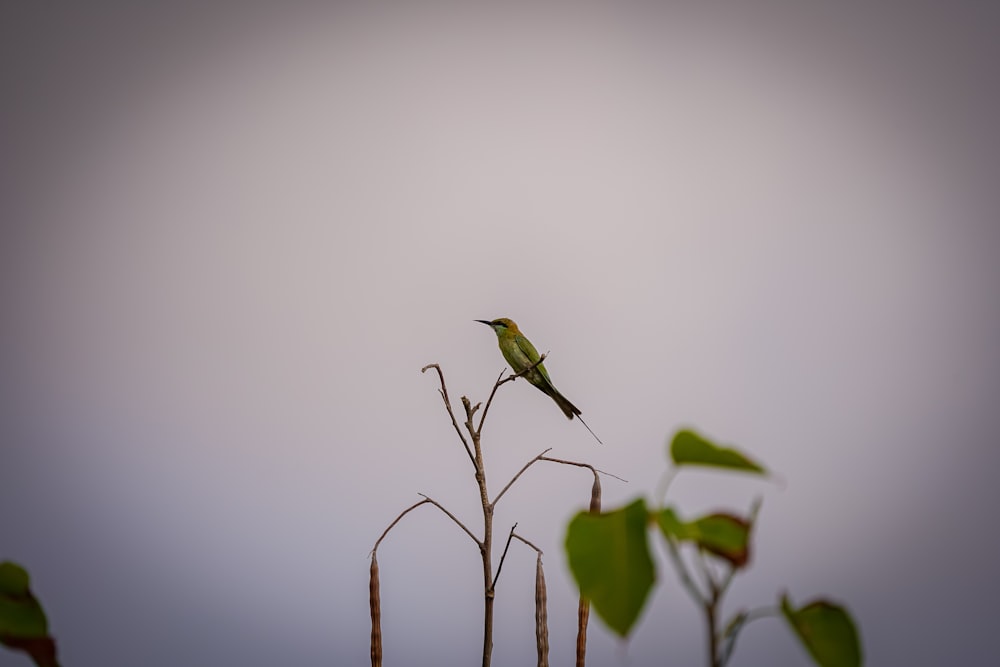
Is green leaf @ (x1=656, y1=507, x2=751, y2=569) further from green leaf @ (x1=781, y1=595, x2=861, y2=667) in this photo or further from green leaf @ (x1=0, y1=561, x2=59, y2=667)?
green leaf @ (x1=0, y1=561, x2=59, y2=667)

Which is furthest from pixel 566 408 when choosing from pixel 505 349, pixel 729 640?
pixel 729 640

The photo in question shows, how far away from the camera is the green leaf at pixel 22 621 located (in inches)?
14.9

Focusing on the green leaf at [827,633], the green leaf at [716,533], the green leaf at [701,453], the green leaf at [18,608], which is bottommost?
the green leaf at [827,633]

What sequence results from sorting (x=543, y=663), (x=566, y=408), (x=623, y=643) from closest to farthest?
(x=623, y=643) < (x=543, y=663) < (x=566, y=408)

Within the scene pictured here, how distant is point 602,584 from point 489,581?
0.51 metres

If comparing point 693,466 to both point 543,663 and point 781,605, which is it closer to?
point 781,605

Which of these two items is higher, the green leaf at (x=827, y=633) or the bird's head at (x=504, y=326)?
the bird's head at (x=504, y=326)

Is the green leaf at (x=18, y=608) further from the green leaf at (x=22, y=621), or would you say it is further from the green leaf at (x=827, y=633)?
the green leaf at (x=827, y=633)

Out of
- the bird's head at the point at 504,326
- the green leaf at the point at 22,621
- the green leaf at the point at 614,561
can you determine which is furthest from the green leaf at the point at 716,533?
the bird's head at the point at 504,326

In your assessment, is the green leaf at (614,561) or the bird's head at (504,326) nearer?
the green leaf at (614,561)

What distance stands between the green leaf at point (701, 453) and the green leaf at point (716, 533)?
0.03 meters

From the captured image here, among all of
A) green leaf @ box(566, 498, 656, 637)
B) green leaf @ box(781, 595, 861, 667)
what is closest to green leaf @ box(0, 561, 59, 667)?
green leaf @ box(566, 498, 656, 637)

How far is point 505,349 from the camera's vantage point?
4.73ft

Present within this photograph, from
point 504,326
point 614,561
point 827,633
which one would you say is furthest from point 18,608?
point 504,326
